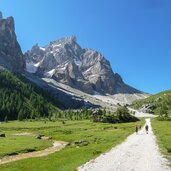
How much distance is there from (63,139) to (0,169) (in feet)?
207

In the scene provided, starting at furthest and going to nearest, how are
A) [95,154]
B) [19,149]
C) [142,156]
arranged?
1. [19,149]
2. [95,154]
3. [142,156]

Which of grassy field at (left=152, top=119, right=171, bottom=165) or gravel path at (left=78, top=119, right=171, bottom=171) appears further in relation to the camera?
grassy field at (left=152, top=119, right=171, bottom=165)

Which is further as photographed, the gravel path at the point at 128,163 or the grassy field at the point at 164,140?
the grassy field at the point at 164,140

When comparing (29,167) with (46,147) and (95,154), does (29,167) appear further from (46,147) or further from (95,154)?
(46,147)

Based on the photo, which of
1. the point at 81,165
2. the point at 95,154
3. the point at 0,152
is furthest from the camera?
the point at 0,152

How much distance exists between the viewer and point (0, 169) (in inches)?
Result: 1709

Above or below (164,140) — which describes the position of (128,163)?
below

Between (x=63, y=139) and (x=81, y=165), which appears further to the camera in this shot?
(x=63, y=139)

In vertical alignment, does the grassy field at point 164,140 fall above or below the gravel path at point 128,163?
above

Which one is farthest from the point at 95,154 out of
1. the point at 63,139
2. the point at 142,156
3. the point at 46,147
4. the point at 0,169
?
the point at 63,139

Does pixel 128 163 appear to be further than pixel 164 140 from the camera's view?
No

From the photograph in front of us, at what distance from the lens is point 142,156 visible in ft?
159

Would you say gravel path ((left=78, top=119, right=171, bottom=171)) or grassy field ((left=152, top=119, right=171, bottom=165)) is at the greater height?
grassy field ((left=152, top=119, right=171, bottom=165))

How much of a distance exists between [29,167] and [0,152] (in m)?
26.0
